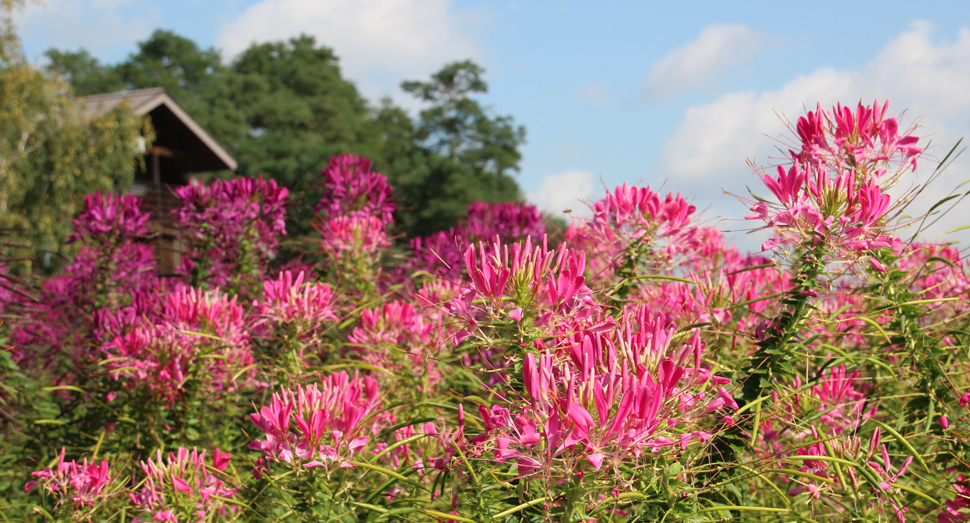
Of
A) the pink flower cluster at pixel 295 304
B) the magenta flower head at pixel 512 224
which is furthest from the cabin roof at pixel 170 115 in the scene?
the pink flower cluster at pixel 295 304

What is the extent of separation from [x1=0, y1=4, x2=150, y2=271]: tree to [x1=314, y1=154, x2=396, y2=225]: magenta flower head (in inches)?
603

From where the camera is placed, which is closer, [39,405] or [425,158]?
[39,405]

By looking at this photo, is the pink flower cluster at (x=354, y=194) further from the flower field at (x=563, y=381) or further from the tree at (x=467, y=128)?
the tree at (x=467, y=128)

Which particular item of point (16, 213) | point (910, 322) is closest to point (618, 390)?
point (910, 322)

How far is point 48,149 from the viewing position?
19.2m

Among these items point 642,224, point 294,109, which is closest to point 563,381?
point 642,224

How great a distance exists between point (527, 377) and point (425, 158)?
125 ft

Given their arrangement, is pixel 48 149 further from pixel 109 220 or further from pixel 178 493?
pixel 178 493

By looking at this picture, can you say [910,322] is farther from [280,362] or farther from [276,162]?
[276,162]

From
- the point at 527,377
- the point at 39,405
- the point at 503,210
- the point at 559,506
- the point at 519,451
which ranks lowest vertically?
the point at 39,405

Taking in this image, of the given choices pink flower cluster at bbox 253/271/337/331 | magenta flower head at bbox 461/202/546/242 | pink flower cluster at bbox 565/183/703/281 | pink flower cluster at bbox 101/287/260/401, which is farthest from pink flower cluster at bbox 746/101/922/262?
magenta flower head at bbox 461/202/546/242

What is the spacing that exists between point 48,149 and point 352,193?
1913 centimetres

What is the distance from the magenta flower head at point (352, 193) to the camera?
4.78 metres

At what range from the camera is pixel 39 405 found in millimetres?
3846
